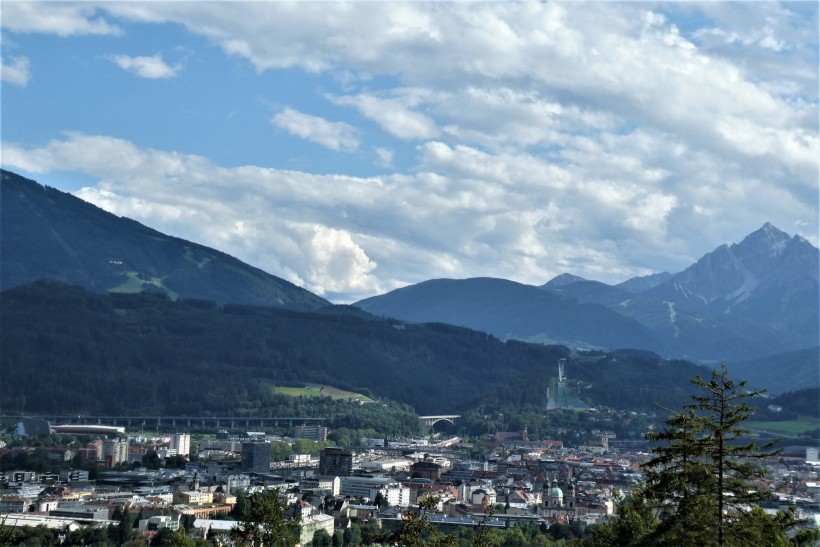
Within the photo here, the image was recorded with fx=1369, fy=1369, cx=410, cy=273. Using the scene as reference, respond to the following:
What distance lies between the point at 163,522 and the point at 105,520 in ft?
20.6

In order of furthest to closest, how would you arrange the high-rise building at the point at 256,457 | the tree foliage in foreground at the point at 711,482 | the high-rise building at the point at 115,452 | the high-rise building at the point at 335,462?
the high-rise building at the point at 115,452 → the high-rise building at the point at 256,457 → the high-rise building at the point at 335,462 → the tree foliage in foreground at the point at 711,482

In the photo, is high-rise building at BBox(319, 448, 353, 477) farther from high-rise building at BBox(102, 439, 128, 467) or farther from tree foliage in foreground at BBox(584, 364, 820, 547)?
tree foliage in foreground at BBox(584, 364, 820, 547)

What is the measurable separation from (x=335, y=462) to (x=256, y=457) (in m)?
10.6

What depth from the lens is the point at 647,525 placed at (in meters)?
45.2

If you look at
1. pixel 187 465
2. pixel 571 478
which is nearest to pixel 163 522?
pixel 187 465

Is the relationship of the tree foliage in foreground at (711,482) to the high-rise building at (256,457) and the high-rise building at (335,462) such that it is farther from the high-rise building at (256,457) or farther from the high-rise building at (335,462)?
the high-rise building at (256,457)

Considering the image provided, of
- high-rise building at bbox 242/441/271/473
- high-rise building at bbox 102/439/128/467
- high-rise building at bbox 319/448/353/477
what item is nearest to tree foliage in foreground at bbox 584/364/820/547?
high-rise building at bbox 319/448/353/477

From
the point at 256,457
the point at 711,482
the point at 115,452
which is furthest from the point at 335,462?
the point at 711,482

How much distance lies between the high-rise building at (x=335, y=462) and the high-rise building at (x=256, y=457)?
750 cm

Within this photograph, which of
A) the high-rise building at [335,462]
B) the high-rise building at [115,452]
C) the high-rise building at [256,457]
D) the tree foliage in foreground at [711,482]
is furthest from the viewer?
the high-rise building at [115,452]

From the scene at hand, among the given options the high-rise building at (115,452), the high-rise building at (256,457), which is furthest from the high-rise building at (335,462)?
the high-rise building at (115,452)

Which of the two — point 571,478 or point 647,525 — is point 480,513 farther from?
point 647,525

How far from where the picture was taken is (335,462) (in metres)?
181

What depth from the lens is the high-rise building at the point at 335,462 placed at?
179m
